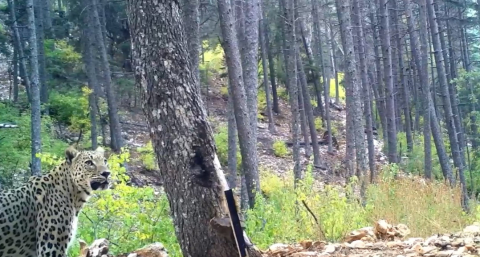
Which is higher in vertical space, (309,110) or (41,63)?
(41,63)

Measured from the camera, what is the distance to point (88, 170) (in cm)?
775

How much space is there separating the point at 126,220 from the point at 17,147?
13.2m

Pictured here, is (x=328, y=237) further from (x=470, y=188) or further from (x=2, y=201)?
(x=470, y=188)

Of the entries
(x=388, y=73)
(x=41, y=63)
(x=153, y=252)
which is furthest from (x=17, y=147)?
(x=153, y=252)

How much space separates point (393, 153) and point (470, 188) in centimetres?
423

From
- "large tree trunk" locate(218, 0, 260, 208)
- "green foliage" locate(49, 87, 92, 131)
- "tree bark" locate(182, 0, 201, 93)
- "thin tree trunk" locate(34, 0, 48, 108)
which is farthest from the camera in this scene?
"green foliage" locate(49, 87, 92, 131)

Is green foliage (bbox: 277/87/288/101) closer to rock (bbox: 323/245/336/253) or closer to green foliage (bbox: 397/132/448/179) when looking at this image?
green foliage (bbox: 397/132/448/179)

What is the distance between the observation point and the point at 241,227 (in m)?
5.14

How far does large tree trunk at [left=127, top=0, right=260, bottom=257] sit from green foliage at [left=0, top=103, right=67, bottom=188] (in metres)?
11.7

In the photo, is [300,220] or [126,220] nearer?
[126,220]

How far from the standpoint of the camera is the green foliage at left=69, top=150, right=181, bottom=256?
8586 mm

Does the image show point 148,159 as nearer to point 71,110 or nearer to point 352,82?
point 71,110

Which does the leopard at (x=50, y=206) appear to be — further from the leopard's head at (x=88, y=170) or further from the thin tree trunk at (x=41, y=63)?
the thin tree trunk at (x=41, y=63)

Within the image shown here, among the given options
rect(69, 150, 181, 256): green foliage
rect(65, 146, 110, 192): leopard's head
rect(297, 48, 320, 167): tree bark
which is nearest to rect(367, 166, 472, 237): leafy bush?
rect(69, 150, 181, 256): green foliage
